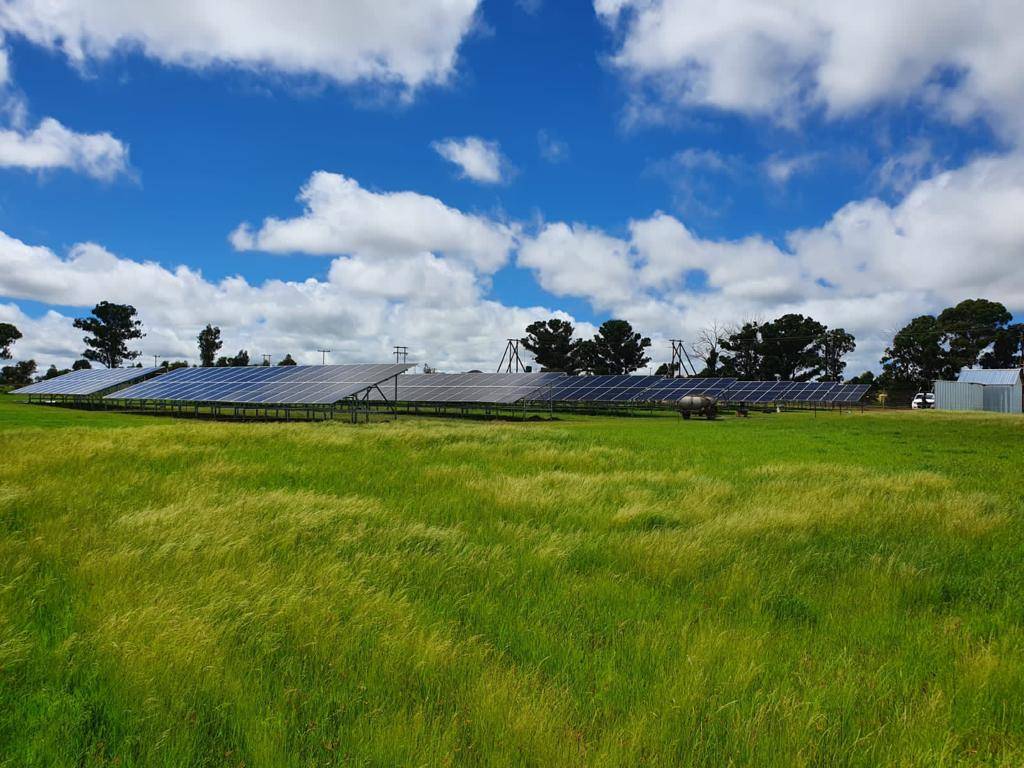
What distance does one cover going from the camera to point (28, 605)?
14.4 feet

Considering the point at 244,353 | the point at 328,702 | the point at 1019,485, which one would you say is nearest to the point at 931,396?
the point at 1019,485

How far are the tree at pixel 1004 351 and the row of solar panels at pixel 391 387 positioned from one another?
1547 inches

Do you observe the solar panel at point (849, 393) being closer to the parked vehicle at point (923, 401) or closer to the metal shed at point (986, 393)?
the metal shed at point (986, 393)

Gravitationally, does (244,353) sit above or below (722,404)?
above

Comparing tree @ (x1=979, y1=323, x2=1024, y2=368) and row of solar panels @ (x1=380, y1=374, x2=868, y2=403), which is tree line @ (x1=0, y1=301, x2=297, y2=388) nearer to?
row of solar panels @ (x1=380, y1=374, x2=868, y2=403)

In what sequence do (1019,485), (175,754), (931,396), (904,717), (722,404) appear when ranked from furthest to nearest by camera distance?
(931,396), (722,404), (1019,485), (904,717), (175,754)

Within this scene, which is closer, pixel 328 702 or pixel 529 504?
pixel 328 702

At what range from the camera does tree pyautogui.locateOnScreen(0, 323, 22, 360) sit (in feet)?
292

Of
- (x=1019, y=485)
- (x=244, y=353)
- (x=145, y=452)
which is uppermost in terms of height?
(x=244, y=353)

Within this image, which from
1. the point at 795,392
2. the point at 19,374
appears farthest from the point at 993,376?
the point at 19,374

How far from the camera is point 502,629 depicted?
14.1 feet

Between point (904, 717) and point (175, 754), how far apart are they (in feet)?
12.0

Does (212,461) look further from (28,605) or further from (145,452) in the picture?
(28,605)

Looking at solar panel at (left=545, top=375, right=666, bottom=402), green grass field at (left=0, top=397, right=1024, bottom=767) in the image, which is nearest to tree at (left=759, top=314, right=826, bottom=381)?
solar panel at (left=545, top=375, right=666, bottom=402)
